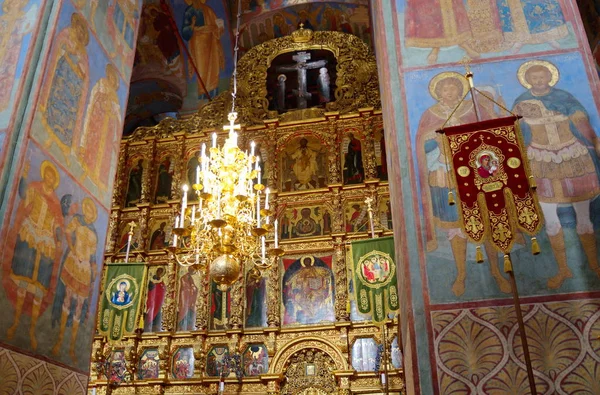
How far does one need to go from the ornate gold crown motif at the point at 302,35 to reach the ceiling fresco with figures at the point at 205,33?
16.4 inches

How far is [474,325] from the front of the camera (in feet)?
16.2

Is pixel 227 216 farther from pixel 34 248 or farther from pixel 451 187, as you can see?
pixel 451 187

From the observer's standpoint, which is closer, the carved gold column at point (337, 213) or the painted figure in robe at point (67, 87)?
the painted figure in robe at point (67, 87)

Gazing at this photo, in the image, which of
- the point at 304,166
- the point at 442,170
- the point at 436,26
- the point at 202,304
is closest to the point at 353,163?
the point at 304,166

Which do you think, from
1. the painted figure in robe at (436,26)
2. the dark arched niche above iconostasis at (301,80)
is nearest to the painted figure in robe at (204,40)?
the dark arched niche above iconostasis at (301,80)

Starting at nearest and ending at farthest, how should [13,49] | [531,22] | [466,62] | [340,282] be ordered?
[466,62] < [531,22] < [13,49] < [340,282]

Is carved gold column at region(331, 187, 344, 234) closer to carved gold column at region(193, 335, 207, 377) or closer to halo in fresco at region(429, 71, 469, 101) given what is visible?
carved gold column at region(193, 335, 207, 377)

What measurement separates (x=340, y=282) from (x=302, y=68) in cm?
581

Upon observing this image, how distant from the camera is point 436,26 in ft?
22.1

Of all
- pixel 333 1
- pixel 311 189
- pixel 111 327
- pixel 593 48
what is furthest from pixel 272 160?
pixel 593 48

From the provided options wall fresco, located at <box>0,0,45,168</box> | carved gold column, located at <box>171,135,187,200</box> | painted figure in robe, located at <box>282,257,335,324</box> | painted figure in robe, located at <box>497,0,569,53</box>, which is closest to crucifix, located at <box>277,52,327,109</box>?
carved gold column, located at <box>171,135,187,200</box>

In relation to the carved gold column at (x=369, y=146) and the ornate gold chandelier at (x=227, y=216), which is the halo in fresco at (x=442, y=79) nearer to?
the ornate gold chandelier at (x=227, y=216)

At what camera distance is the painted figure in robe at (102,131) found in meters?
7.45

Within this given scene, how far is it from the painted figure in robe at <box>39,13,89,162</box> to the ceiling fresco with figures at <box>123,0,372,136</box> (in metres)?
6.40
